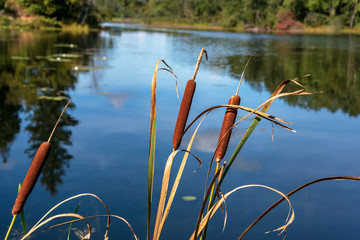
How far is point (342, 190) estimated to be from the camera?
3.32 m

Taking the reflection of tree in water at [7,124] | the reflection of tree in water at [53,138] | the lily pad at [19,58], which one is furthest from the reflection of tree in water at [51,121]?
the lily pad at [19,58]

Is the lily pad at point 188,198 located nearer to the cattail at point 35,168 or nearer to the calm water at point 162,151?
the calm water at point 162,151

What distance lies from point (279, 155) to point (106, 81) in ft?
17.0

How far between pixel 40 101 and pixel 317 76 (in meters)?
6.59

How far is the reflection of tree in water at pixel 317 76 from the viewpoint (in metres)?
7.18

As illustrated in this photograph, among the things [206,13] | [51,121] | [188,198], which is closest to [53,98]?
[51,121]

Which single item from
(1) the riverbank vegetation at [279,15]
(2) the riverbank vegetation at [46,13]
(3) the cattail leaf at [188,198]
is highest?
(1) the riverbank vegetation at [279,15]

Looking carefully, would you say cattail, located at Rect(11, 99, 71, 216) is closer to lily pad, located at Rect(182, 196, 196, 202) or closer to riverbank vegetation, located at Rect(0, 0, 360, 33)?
lily pad, located at Rect(182, 196, 196, 202)

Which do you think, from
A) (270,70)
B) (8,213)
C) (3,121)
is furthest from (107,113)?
(270,70)

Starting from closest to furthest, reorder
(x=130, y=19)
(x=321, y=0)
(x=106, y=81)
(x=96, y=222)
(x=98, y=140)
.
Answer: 1. (x=96, y=222)
2. (x=98, y=140)
3. (x=106, y=81)
4. (x=321, y=0)
5. (x=130, y=19)

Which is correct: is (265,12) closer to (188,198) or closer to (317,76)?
(317,76)

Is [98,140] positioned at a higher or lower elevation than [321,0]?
lower

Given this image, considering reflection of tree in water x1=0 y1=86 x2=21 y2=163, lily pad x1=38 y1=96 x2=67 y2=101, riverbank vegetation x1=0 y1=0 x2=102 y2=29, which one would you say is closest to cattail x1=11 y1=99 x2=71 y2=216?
reflection of tree in water x1=0 y1=86 x2=21 y2=163

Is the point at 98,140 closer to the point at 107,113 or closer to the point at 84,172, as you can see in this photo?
the point at 84,172
